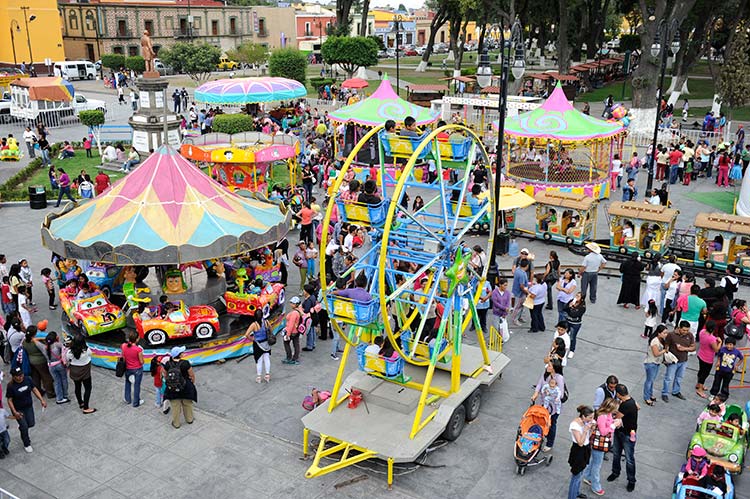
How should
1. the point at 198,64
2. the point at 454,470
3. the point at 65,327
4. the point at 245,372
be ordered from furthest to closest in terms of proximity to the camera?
the point at 198,64 < the point at 65,327 < the point at 245,372 < the point at 454,470

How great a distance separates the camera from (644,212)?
18.8 meters

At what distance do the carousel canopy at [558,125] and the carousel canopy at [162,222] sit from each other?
12143mm

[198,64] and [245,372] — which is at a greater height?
[198,64]

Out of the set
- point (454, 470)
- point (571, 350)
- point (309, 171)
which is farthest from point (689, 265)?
point (309, 171)

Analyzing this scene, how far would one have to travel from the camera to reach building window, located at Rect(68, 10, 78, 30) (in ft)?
255

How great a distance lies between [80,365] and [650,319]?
34.6ft

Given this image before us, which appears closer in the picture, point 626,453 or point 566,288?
point 626,453

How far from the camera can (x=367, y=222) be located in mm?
10562

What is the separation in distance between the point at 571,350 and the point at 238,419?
21.5ft

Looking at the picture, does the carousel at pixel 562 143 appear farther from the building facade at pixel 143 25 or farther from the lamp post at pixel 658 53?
the building facade at pixel 143 25

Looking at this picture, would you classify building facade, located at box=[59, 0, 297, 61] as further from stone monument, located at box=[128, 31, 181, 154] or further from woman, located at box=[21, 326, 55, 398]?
woman, located at box=[21, 326, 55, 398]

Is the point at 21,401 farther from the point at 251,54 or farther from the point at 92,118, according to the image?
the point at 251,54

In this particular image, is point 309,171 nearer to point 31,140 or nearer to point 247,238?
point 247,238

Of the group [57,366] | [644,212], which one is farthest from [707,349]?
[57,366]
